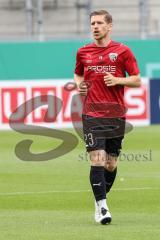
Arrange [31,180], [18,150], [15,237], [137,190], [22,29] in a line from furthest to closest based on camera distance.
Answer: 1. [22,29]
2. [18,150]
3. [31,180]
4. [137,190]
5. [15,237]

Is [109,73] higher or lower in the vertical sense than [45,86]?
higher

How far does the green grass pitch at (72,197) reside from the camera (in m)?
8.79

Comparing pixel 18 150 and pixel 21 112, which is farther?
pixel 21 112

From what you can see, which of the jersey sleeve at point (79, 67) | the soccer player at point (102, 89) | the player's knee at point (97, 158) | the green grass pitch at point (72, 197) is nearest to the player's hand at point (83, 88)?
the soccer player at point (102, 89)

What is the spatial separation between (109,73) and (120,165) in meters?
6.54

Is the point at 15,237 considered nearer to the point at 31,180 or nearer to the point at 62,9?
the point at 31,180

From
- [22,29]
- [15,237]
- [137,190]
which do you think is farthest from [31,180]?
[22,29]

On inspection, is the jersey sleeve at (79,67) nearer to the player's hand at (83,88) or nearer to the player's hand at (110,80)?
the player's hand at (83,88)

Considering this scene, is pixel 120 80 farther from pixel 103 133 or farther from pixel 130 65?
pixel 103 133

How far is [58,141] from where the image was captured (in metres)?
20.1

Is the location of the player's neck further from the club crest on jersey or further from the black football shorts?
the black football shorts

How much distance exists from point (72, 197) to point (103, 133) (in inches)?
95.8

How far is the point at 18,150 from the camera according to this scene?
18.4 metres

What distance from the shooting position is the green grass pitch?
8789 mm
